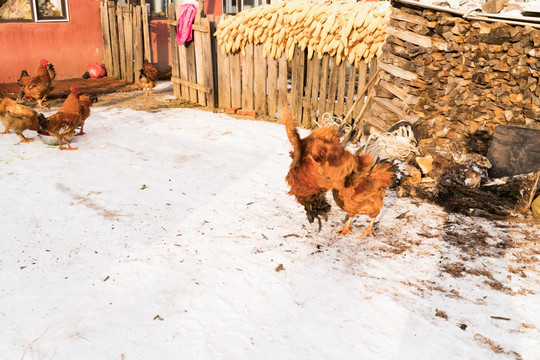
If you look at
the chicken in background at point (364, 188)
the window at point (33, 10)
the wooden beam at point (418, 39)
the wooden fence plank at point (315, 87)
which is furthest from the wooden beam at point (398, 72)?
the window at point (33, 10)

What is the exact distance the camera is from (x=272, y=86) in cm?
936

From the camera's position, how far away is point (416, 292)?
3.89 m

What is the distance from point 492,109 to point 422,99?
3.50ft

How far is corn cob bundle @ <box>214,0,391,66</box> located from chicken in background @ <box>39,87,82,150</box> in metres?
3.77

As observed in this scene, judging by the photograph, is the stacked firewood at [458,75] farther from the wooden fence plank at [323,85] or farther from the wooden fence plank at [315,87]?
the wooden fence plank at [315,87]

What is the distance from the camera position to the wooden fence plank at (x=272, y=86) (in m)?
9.19

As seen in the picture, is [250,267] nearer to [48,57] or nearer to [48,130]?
[48,130]

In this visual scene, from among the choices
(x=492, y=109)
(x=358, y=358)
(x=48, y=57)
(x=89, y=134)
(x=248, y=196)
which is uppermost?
(x=48, y=57)

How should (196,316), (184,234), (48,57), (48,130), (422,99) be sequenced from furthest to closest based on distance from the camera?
1. (48,57)
2. (48,130)
3. (422,99)
4. (184,234)
5. (196,316)

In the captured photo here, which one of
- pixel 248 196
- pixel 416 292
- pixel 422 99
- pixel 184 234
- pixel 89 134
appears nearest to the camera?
pixel 416 292

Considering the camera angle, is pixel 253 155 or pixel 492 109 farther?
pixel 253 155

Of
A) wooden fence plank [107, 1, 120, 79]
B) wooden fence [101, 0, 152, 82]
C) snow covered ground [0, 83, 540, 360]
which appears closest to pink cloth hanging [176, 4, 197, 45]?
wooden fence [101, 0, 152, 82]

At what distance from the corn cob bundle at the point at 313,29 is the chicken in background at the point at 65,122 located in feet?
12.4

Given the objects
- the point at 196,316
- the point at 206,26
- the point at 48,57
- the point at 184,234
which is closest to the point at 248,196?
the point at 184,234
